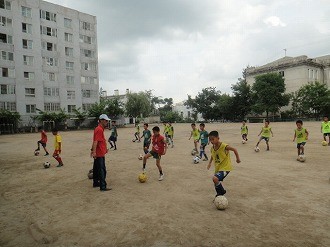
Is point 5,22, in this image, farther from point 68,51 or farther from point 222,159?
point 222,159

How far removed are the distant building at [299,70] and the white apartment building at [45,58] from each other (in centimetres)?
4260

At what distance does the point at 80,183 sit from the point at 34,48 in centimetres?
4864

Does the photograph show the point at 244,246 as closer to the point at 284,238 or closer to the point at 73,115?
the point at 284,238

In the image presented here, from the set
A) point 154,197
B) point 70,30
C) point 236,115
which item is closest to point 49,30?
point 70,30

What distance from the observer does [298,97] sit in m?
53.2

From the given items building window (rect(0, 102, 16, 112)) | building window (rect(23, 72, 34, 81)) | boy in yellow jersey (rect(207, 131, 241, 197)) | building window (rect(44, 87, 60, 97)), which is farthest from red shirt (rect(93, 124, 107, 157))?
building window (rect(44, 87, 60, 97))

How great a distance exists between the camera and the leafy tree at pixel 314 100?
48.2 metres

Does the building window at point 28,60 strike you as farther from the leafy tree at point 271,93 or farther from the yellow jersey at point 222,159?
the yellow jersey at point 222,159

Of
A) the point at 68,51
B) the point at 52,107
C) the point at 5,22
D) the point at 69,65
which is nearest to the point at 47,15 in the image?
the point at 68,51

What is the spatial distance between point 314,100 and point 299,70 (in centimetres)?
1225

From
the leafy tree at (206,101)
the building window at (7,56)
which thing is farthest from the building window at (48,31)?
the leafy tree at (206,101)

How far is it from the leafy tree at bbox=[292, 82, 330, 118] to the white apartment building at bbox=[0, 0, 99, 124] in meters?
44.2

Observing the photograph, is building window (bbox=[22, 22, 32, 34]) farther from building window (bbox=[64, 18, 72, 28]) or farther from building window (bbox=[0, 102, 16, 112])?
building window (bbox=[0, 102, 16, 112])

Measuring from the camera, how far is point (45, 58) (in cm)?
5069
